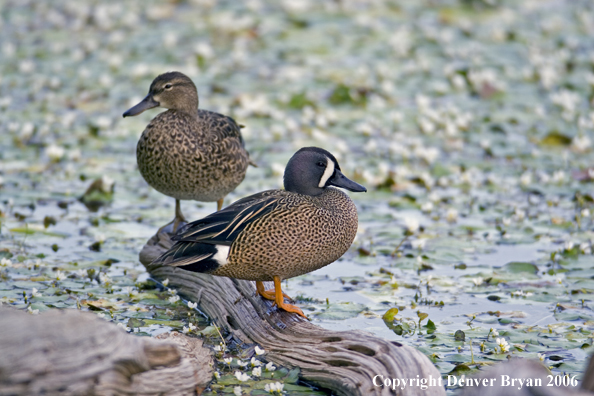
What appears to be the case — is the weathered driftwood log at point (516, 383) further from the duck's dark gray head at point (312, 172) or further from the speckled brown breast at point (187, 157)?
the speckled brown breast at point (187, 157)

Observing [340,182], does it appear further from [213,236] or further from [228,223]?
[213,236]

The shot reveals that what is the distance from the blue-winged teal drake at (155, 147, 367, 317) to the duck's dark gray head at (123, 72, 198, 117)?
57.4 inches

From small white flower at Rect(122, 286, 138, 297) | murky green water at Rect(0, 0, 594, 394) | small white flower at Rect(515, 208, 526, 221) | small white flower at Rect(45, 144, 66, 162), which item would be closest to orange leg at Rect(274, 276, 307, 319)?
murky green water at Rect(0, 0, 594, 394)

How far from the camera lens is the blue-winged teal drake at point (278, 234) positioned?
4312 mm

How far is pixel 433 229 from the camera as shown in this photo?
6738 millimetres

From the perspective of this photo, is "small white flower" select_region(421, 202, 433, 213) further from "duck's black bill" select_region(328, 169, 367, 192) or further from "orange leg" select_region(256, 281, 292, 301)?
"orange leg" select_region(256, 281, 292, 301)

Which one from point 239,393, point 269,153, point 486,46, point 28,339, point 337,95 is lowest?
point 239,393

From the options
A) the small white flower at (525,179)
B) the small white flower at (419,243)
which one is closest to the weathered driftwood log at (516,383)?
the small white flower at (419,243)

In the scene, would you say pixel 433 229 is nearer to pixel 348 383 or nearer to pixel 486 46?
pixel 348 383

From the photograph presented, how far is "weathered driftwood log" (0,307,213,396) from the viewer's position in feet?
10.2

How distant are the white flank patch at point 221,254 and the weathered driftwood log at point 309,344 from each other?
0.44 meters

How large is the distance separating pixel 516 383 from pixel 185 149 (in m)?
3.20

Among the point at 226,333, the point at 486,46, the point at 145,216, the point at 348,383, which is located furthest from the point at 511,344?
the point at 486,46

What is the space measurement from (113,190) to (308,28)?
21.1 feet
